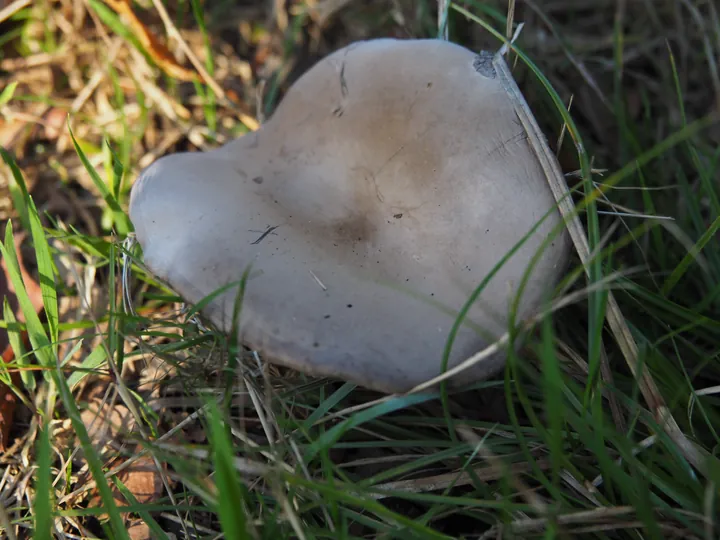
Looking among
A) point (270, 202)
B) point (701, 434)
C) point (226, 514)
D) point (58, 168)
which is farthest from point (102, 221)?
point (701, 434)

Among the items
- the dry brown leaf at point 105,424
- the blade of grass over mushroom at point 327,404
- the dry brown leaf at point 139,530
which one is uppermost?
the blade of grass over mushroom at point 327,404

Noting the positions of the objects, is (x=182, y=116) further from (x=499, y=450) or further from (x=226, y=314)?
(x=499, y=450)

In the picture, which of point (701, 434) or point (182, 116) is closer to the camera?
point (701, 434)

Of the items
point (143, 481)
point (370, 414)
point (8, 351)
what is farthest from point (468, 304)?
point (8, 351)

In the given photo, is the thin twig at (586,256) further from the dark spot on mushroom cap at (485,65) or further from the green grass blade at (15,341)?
the green grass blade at (15,341)

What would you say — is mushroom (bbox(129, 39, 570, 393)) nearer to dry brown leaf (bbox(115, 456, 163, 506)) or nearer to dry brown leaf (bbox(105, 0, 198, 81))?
dry brown leaf (bbox(115, 456, 163, 506))

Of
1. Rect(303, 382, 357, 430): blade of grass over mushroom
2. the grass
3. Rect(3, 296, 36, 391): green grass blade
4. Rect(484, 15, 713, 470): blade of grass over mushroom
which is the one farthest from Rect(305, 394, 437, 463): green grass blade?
Rect(3, 296, 36, 391): green grass blade

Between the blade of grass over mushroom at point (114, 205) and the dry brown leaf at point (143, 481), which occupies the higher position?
the blade of grass over mushroom at point (114, 205)

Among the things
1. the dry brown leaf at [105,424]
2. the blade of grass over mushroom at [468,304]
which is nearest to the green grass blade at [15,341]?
the dry brown leaf at [105,424]

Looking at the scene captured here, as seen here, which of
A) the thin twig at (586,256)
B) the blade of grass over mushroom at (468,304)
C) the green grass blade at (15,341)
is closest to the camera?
the blade of grass over mushroom at (468,304)
